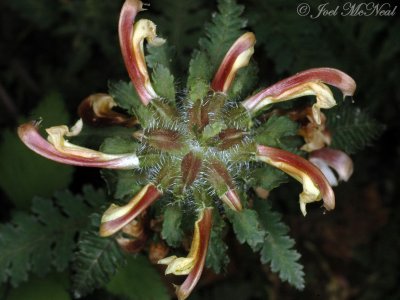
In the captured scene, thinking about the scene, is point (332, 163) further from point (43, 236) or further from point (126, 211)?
point (43, 236)

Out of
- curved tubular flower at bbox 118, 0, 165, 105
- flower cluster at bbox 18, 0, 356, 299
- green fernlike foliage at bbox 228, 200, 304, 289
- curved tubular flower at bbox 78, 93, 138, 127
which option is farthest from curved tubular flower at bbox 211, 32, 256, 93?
green fernlike foliage at bbox 228, 200, 304, 289

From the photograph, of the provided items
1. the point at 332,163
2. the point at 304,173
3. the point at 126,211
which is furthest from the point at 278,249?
the point at 126,211

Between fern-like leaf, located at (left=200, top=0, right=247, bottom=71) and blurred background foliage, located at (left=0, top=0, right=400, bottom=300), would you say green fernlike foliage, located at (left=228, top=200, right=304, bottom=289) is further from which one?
blurred background foliage, located at (left=0, top=0, right=400, bottom=300)

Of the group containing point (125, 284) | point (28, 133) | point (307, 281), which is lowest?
point (307, 281)

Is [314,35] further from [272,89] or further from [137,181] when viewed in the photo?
Answer: [137,181]

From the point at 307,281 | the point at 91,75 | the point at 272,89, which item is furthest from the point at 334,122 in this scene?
the point at 91,75

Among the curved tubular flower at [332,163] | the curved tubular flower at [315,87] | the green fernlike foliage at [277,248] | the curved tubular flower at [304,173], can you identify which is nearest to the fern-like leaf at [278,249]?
the green fernlike foliage at [277,248]
